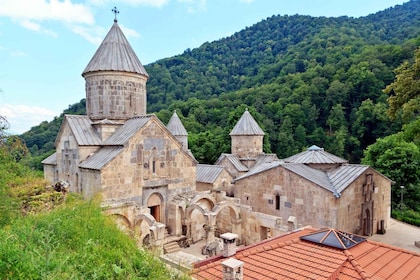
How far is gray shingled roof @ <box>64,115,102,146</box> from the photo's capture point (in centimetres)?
1409

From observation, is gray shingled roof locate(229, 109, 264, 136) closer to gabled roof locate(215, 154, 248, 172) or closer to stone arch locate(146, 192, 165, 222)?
gabled roof locate(215, 154, 248, 172)

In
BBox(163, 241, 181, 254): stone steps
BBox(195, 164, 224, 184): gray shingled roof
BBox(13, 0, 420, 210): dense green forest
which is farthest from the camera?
BBox(13, 0, 420, 210): dense green forest

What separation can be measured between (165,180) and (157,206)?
1.35 metres

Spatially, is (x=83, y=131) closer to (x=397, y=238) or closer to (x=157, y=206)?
(x=157, y=206)

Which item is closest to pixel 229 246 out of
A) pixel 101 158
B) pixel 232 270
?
pixel 232 270

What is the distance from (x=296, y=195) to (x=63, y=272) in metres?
12.6

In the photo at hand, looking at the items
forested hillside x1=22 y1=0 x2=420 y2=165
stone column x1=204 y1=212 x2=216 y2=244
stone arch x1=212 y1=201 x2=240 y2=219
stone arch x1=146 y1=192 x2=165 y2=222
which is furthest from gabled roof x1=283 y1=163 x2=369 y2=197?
forested hillside x1=22 y1=0 x2=420 y2=165

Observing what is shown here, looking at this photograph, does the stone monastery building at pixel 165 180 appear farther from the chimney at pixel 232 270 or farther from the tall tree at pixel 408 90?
the chimney at pixel 232 270

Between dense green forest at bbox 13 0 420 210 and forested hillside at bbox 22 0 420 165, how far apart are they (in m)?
0.18

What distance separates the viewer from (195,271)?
20.4 ft

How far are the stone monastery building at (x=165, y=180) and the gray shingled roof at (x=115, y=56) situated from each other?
5 cm

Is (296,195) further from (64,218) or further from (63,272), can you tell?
(63,272)

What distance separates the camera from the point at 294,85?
62188 millimetres

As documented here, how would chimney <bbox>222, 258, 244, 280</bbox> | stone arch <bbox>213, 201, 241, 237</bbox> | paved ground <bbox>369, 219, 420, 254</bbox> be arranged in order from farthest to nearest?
paved ground <bbox>369, 219, 420, 254</bbox>, stone arch <bbox>213, 201, 241, 237</bbox>, chimney <bbox>222, 258, 244, 280</bbox>
